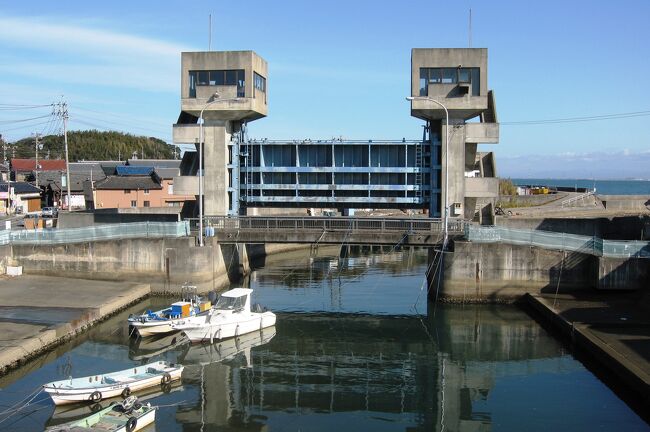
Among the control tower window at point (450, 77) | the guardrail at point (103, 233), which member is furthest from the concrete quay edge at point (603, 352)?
the guardrail at point (103, 233)

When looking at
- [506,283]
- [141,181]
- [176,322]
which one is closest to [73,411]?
[176,322]

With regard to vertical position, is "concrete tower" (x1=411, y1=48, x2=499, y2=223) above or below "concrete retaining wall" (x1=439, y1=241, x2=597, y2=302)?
above

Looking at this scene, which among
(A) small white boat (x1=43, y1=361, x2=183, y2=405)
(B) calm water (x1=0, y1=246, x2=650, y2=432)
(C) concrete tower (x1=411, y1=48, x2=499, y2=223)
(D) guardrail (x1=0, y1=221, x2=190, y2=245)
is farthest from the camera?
(C) concrete tower (x1=411, y1=48, x2=499, y2=223)

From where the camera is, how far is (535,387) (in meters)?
26.3

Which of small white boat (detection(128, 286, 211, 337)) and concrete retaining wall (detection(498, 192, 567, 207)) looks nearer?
small white boat (detection(128, 286, 211, 337))

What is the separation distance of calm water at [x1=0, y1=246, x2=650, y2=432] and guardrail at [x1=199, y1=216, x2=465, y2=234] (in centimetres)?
519

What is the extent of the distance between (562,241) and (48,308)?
29.9 metres

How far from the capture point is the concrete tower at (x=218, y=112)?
47.1m

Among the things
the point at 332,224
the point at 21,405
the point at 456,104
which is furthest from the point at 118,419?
the point at 456,104

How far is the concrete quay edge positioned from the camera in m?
23.0

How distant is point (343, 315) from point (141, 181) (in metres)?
46.6

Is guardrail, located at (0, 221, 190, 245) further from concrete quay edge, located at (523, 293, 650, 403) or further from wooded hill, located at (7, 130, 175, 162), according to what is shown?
wooded hill, located at (7, 130, 175, 162)

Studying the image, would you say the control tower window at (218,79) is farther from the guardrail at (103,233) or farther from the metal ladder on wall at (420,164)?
the metal ladder on wall at (420,164)

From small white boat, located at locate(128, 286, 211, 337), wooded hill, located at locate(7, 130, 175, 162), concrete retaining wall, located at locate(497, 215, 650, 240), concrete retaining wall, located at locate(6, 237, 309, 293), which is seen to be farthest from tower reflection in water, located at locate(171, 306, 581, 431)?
wooded hill, located at locate(7, 130, 175, 162)
